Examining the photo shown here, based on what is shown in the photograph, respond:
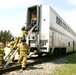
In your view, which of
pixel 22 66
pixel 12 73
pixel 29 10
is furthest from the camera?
pixel 29 10

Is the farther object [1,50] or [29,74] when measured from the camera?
[1,50]

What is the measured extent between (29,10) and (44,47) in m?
2.81

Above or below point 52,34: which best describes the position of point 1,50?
below

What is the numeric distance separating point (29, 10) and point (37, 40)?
2.20m

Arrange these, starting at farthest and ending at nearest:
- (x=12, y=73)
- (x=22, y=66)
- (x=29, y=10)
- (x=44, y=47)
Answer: (x=29, y=10) → (x=44, y=47) → (x=22, y=66) → (x=12, y=73)

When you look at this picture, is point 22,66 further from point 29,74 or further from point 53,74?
point 53,74

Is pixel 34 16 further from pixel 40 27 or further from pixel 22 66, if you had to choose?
pixel 22 66

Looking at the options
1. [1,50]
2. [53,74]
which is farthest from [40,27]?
[53,74]

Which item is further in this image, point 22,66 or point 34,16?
point 34,16

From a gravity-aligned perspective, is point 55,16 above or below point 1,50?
above

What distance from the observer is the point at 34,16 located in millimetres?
14867

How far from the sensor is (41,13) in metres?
14.2

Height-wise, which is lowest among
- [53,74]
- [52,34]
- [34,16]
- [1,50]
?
[53,74]

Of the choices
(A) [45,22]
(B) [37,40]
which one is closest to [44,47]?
(B) [37,40]
